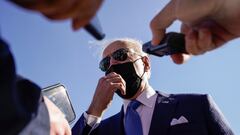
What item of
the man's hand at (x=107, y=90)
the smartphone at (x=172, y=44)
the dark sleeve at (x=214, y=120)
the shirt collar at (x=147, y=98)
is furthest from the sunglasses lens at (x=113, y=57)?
the smartphone at (x=172, y=44)

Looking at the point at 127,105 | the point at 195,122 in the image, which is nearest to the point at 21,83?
the point at 195,122

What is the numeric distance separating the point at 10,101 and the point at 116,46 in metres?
3.62

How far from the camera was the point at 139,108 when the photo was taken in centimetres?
399

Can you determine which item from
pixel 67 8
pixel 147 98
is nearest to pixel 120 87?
pixel 147 98

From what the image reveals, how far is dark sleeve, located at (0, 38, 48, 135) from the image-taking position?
3.72ft

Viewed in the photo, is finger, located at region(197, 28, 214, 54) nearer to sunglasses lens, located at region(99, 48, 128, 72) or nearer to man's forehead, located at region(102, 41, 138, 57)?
sunglasses lens, located at region(99, 48, 128, 72)

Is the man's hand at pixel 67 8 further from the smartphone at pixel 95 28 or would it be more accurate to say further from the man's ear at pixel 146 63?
the man's ear at pixel 146 63

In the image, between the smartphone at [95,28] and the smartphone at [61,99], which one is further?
the smartphone at [61,99]

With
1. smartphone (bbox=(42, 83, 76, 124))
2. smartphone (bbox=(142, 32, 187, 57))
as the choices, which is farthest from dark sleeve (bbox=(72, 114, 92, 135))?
smartphone (bbox=(142, 32, 187, 57))

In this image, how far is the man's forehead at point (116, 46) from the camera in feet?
15.2

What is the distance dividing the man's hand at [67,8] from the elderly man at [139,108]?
109 inches

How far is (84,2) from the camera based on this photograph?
38.9 inches

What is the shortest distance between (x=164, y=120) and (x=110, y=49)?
1221 millimetres

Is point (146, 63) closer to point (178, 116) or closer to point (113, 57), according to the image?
point (113, 57)
